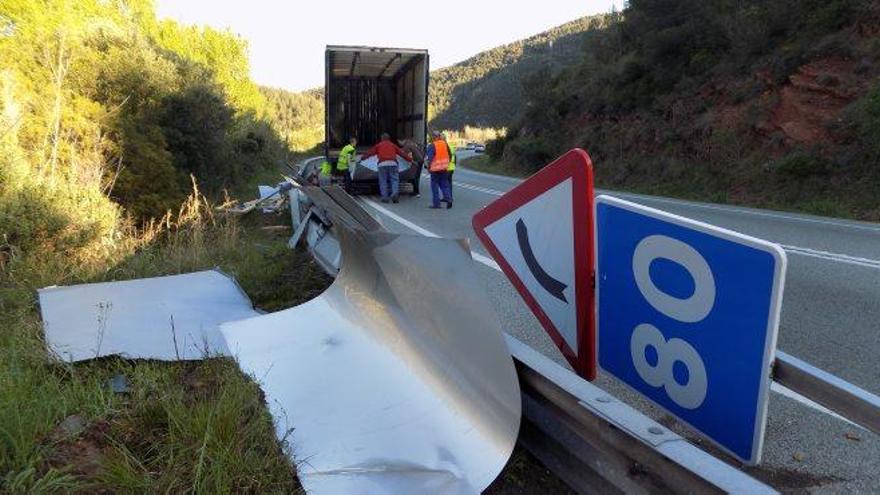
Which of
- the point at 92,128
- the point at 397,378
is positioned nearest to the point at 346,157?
the point at 92,128

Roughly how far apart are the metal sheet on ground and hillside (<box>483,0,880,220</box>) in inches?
510

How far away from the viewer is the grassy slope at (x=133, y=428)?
94.5 inches

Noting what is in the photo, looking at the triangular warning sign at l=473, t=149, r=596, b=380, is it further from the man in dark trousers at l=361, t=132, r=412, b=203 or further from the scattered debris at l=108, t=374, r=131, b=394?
the man in dark trousers at l=361, t=132, r=412, b=203

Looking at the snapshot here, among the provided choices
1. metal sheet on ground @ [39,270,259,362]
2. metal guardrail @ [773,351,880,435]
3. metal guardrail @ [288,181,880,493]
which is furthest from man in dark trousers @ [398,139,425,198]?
metal guardrail @ [773,351,880,435]

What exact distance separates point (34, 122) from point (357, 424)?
9.81 m

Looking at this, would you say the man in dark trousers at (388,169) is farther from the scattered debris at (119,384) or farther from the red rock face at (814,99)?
the scattered debris at (119,384)

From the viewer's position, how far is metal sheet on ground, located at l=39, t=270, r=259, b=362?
373 cm

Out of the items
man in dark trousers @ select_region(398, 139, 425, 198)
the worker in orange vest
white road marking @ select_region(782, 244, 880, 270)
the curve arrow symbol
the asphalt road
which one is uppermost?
man in dark trousers @ select_region(398, 139, 425, 198)

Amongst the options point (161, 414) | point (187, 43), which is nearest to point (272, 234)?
point (161, 414)

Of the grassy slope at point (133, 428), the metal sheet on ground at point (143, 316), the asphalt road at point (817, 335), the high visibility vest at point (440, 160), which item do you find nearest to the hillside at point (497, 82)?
the high visibility vest at point (440, 160)

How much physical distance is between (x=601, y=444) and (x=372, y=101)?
712 inches

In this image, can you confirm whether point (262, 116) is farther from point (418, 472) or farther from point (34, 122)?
point (418, 472)

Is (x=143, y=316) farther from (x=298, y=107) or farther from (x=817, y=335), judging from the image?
(x=298, y=107)

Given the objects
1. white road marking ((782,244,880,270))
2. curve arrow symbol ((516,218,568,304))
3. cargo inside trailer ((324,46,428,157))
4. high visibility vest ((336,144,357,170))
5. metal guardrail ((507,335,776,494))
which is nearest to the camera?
metal guardrail ((507,335,776,494))
